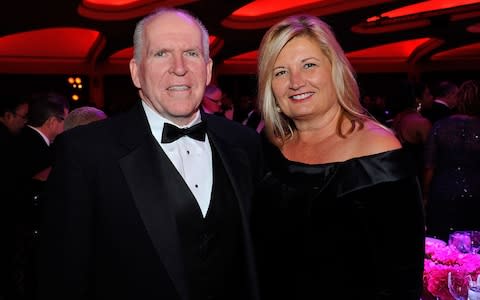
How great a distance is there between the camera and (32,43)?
13469 mm

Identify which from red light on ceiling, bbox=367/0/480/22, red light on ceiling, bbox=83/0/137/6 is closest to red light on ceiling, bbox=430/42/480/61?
red light on ceiling, bbox=367/0/480/22

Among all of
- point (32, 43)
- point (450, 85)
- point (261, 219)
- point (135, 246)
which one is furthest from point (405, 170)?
point (32, 43)

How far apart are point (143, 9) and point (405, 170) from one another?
28.3 ft

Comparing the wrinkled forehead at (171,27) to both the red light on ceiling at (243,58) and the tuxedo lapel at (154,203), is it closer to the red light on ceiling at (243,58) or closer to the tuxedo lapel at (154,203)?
the tuxedo lapel at (154,203)

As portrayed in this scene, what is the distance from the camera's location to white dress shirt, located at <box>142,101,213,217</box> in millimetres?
1784

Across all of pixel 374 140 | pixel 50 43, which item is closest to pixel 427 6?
pixel 50 43

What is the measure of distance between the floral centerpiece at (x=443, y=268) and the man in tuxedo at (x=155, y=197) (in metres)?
0.66

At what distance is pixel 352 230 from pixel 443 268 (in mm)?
404

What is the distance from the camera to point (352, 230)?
1.66 m

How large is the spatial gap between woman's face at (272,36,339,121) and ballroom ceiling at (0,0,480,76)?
711cm

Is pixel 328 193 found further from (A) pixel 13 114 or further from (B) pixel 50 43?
(B) pixel 50 43

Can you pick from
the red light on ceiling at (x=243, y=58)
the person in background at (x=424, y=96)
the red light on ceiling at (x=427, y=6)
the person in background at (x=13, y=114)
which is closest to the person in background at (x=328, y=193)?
the person in background at (x=424, y=96)

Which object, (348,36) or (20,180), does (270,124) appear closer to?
(20,180)

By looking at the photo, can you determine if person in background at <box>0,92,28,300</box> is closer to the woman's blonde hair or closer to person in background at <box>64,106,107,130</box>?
person in background at <box>64,106,107,130</box>
